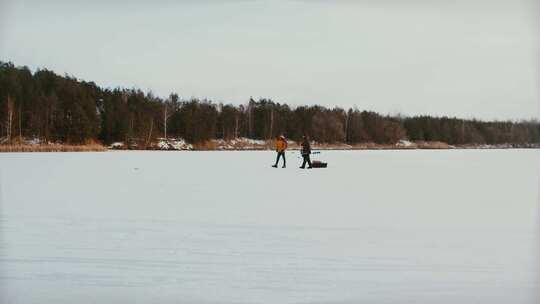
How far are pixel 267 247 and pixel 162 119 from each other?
43.9 meters

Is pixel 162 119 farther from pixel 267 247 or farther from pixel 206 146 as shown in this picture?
pixel 267 247

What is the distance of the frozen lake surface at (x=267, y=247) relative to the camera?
339 cm

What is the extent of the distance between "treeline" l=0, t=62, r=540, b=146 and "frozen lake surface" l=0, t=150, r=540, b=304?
83.5 feet

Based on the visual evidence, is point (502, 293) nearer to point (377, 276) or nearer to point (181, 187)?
point (377, 276)

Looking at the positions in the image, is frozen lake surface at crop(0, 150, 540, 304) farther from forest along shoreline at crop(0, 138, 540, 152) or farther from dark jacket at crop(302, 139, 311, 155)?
forest along shoreline at crop(0, 138, 540, 152)

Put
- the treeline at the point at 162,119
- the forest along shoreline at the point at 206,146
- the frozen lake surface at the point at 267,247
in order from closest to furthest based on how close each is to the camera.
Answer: the frozen lake surface at the point at 267,247, the forest along shoreline at the point at 206,146, the treeline at the point at 162,119

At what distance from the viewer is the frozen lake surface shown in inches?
133

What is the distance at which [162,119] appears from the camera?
47.3 m

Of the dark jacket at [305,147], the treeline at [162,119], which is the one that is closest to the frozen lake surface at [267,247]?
the dark jacket at [305,147]

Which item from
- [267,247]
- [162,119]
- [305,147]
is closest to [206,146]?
[162,119]

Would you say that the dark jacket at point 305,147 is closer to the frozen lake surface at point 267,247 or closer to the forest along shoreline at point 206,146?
the frozen lake surface at point 267,247

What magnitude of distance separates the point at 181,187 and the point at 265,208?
3.27 m

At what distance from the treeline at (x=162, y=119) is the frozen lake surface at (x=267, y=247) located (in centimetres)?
2545

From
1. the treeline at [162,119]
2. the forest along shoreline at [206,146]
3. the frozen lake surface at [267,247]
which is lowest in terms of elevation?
the frozen lake surface at [267,247]
